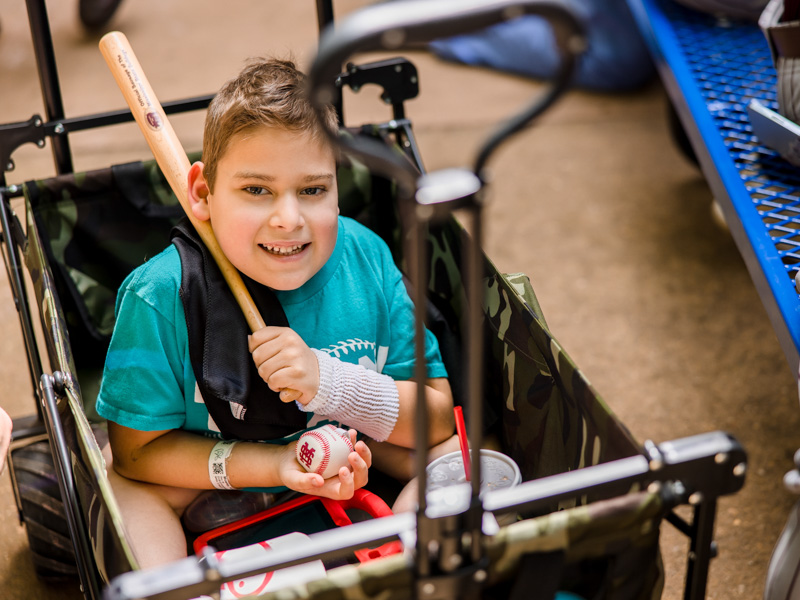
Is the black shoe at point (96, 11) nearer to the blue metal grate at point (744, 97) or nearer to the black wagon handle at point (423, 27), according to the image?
the blue metal grate at point (744, 97)

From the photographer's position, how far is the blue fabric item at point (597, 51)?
2.79m

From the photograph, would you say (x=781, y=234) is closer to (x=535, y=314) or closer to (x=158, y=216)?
(x=535, y=314)

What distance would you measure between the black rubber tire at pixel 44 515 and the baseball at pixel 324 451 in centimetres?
43

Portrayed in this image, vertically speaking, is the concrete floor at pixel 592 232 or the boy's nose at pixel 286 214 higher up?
the boy's nose at pixel 286 214

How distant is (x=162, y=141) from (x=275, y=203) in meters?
0.19

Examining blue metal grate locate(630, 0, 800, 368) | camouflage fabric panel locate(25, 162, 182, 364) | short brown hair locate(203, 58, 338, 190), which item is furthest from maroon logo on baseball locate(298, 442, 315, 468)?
blue metal grate locate(630, 0, 800, 368)

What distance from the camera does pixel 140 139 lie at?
2.66 m

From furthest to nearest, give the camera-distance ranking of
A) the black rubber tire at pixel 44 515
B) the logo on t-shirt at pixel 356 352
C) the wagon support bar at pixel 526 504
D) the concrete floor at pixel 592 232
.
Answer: the concrete floor at pixel 592 232
the black rubber tire at pixel 44 515
the logo on t-shirt at pixel 356 352
the wagon support bar at pixel 526 504

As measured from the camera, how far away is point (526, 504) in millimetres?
737

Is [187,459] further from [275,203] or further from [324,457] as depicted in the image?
[275,203]

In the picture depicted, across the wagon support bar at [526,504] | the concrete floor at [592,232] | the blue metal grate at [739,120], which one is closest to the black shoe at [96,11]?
the concrete floor at [592,232]

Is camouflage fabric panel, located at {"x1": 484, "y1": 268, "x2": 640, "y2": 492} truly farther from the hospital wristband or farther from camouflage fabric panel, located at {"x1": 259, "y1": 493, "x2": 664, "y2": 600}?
the hospital wristband

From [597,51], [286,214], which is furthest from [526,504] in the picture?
[597,51]

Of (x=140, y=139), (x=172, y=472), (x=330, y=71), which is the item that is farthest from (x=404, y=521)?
(x=140, y=139)
